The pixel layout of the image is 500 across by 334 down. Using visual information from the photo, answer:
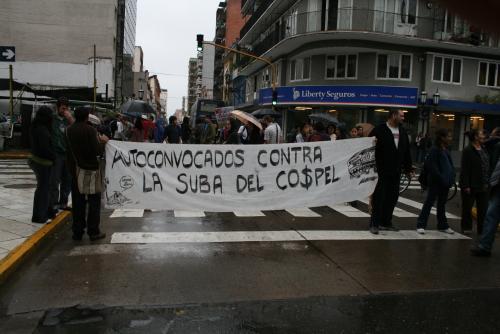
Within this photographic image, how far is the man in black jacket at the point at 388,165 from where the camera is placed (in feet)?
25.6

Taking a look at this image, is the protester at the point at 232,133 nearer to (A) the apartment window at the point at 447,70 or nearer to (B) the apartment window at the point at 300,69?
(B) the apartment window at the point at 300,69

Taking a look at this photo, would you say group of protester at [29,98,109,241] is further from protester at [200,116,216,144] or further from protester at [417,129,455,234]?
protester at [200,116,216,144]

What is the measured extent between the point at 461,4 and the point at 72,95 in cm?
2630

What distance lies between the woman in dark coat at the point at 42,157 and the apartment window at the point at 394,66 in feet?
80.6

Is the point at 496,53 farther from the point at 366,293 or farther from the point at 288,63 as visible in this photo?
the point at 366,293

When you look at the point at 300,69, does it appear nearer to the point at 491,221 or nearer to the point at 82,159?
the point at 491,221

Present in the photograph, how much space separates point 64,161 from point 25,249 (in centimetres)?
280

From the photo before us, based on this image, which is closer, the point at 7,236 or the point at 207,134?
the point at 7,236

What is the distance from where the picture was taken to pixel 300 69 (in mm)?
32406

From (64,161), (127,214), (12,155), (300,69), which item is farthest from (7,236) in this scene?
(300,69)

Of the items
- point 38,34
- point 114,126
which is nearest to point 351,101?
point 114,126

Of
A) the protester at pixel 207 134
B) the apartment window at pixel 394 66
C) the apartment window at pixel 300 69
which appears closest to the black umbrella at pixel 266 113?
the protester at pixel 207 134

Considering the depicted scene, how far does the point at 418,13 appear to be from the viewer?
27.9 metres

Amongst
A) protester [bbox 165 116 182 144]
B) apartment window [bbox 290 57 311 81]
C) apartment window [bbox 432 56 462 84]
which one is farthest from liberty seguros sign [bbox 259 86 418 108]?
protester [bbox 165 116 182 144]
